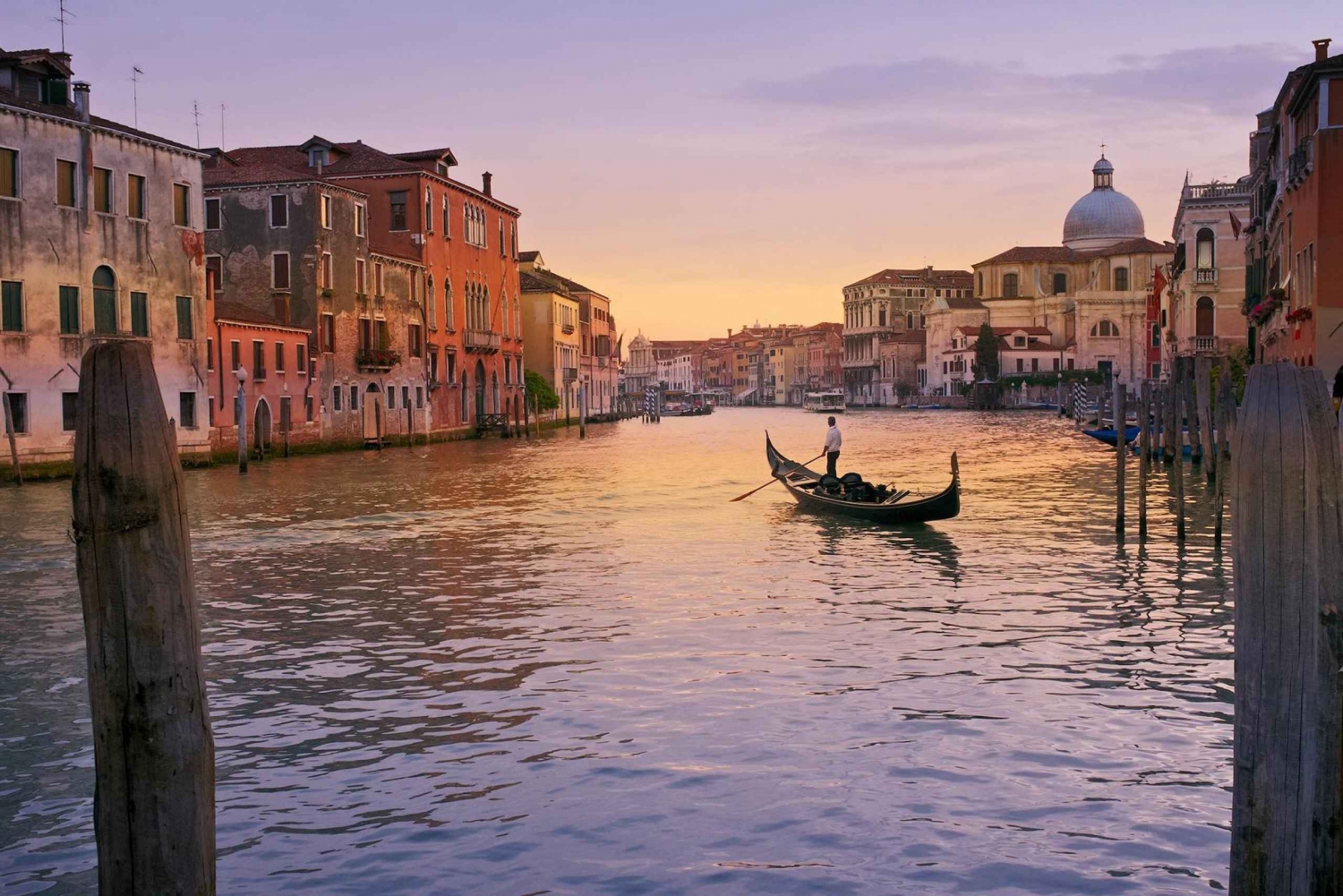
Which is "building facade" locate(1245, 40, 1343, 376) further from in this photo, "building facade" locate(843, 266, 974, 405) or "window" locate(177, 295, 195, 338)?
"building facade" locate(843, 266, 974, 405)

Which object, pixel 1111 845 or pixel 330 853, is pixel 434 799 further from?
pixel 1111 845

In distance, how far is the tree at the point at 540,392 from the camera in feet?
173

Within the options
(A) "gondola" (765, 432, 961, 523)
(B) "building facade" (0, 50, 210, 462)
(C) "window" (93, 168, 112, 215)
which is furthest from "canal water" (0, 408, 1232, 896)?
(C) "window" (93, 168, 112, 215)

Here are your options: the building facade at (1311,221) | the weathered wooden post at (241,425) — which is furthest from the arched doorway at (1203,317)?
the weathered wooden post at (241,425)

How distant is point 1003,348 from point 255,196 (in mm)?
63878

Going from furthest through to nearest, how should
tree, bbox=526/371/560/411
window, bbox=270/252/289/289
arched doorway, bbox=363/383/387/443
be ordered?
tree, bbox=526/371/560/411 → arched doorway, bbox=363/383/387/443 → window, bbox=270/252/289/289

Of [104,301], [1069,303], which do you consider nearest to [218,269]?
[104,301]

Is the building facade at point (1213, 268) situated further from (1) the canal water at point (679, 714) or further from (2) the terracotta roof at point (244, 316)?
(1) the canal water at point (679, 714)

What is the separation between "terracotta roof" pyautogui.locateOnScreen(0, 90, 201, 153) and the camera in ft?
71.7

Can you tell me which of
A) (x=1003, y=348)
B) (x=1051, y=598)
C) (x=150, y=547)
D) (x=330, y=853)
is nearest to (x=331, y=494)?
(x=1051, y=598)

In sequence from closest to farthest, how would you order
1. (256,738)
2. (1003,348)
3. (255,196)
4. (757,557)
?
(256,738) < (757,557) < (255,196) < (1003,348)

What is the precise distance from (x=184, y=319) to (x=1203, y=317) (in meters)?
34.2

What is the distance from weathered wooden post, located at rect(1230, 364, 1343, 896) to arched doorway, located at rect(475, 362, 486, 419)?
4303 centimetres

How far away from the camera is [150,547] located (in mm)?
2936
